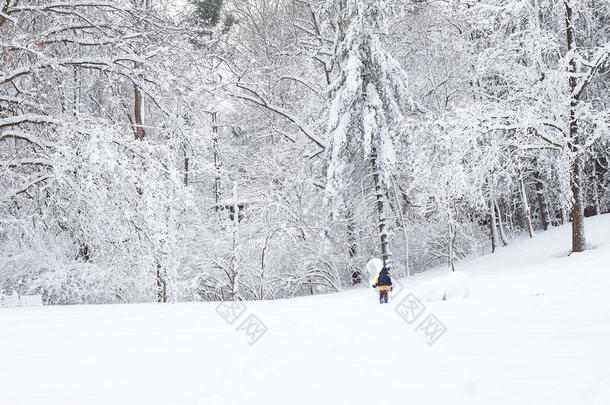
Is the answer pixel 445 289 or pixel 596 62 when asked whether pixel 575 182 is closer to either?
pixel 596 62

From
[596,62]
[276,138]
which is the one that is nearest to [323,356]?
[596,62]

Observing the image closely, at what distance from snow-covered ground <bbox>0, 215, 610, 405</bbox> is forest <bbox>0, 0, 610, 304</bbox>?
11.8 feet

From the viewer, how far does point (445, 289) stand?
841 centimetres

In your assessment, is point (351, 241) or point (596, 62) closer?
point (596, 62)

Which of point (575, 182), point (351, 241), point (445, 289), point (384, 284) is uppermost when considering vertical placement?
point (575, 182)

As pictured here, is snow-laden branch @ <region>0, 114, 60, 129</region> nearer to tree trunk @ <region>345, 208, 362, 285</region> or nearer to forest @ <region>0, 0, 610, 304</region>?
forest @ <region>0, 0, 610, 304</region>

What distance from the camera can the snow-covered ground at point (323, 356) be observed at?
11.1ft

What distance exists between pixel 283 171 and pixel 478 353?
17.6 m

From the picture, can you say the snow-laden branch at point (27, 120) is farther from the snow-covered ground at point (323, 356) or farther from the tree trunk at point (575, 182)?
the tree trunk at point (575, 182)

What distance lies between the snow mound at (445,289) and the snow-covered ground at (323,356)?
3.01 feet

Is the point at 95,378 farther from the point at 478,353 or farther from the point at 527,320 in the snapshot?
the point at 527,320

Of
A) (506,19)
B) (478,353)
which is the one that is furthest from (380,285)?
(506,19)

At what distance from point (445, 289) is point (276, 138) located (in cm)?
1629

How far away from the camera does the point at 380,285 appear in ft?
28.9
